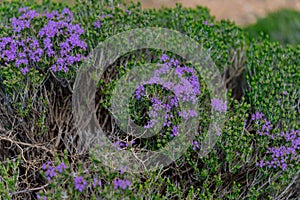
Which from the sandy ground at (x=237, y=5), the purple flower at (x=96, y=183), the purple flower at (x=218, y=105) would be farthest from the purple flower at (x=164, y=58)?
the sandy ground at (x=237, y=5)

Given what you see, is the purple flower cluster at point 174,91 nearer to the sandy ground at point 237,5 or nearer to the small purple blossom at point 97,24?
the small purple blossom at point 97,24

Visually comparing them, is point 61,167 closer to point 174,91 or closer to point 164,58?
point 174,91

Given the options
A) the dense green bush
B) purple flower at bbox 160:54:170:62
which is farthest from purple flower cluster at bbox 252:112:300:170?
the dense green bush

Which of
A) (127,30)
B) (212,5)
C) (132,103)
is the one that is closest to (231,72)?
(127,30)

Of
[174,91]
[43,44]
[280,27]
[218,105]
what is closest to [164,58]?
[174,91]

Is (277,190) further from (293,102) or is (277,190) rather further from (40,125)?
(40,125)

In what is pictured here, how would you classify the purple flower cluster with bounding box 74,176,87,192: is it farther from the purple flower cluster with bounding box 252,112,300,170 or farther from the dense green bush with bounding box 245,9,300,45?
the dense green bush with bounding box 245,9,300,45
